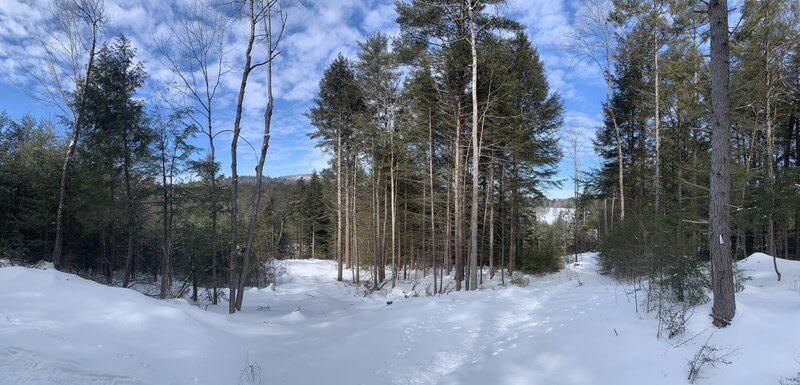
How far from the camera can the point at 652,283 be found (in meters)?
6.85

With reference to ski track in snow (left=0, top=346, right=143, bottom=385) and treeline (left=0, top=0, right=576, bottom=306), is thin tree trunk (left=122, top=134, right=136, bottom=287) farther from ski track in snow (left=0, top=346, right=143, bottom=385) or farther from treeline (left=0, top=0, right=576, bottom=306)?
ski track in snow (left=0, top=346, right=143, bottom=385)

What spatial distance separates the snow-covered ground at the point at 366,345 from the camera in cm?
404

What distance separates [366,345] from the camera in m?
6.98

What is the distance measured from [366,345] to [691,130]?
15555mm

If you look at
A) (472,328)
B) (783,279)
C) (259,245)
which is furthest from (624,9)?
(259,245)

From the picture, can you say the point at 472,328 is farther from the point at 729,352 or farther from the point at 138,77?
the point at 138,77

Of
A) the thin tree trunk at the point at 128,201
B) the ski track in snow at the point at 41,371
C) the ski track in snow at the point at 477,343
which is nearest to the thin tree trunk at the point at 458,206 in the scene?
the ski track in snow at the point at 477,343

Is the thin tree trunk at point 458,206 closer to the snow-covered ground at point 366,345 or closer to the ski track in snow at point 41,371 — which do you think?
the snow-covered ground at point 366,345

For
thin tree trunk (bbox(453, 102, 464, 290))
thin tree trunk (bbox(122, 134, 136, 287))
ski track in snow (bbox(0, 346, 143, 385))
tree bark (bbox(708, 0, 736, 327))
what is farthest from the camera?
thin tree trunk (bbox(122, 134, 136, 287))

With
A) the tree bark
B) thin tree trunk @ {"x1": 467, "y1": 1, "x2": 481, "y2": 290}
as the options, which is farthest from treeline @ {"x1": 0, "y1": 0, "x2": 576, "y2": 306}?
the tree bark

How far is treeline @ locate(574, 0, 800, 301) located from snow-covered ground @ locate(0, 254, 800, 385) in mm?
1456

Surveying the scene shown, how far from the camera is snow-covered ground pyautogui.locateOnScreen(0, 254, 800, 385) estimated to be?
159 inches

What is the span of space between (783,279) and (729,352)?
772 centimetres

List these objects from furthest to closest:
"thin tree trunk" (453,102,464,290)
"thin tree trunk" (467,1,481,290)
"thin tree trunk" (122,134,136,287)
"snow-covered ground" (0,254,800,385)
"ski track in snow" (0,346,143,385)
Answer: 1. "thin tree trunk" (122,134,136,287)
2. "thin tree trunk" (453,102,464,290)
3. "thin tree trunk" (467,1,481,290)
4. "snow-covered ground" (0,254,800,385)
5. "ski track in snow" (0,346,143,385)
